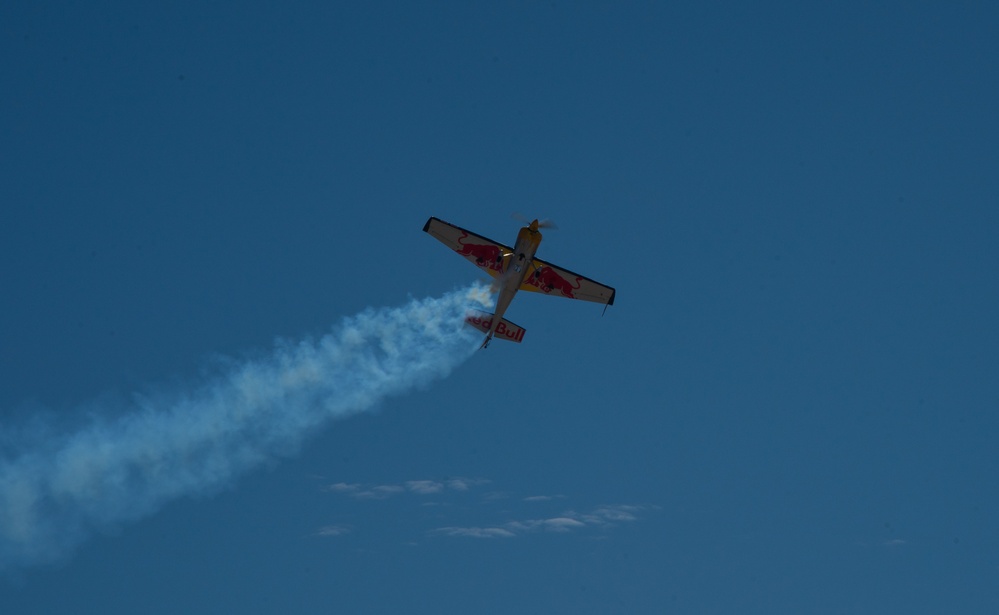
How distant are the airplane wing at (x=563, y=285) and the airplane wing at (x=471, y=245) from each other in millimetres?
2088

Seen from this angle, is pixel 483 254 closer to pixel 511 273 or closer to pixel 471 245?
pixel 471 245

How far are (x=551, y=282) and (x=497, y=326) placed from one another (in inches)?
162

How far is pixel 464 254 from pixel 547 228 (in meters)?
5.70

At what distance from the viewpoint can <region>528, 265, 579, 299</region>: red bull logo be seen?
10006 centimetres

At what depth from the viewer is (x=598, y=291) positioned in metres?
102

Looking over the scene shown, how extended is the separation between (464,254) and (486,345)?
5.80 m

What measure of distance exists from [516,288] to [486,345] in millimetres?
4165

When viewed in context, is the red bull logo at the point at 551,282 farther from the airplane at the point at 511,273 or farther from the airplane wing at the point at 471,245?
the airplane wing at the point at 471,245

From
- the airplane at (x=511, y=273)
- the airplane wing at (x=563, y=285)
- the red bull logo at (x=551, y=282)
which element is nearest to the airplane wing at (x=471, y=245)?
the airplane at (x=511, y=273)

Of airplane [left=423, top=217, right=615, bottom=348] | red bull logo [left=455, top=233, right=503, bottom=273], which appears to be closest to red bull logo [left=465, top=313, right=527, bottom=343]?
airplane [left=423, top=217, right=615, bottom=348]

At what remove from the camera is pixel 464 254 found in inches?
3905

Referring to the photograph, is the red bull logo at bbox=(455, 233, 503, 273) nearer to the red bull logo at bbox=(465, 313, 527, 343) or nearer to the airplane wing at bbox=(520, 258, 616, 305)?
the airplane wing at bbox=(520, 258, 616, 305)

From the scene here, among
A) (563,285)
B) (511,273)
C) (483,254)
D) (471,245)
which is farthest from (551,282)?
(471,245)

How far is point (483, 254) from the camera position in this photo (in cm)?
9869
